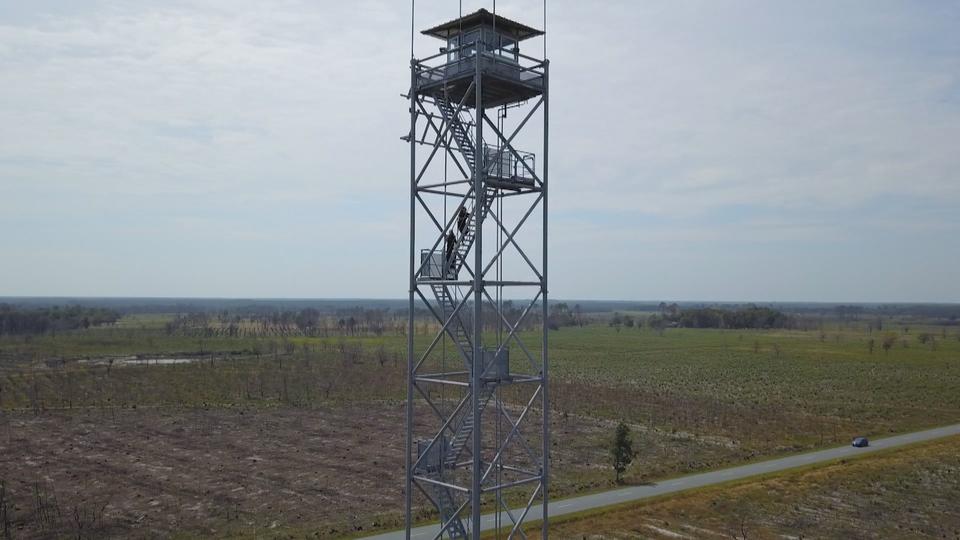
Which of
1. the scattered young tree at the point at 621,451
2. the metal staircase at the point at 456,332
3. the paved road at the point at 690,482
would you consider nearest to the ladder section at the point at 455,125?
the metal staircase at the point at 456,332

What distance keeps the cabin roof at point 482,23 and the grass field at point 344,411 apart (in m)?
22.7

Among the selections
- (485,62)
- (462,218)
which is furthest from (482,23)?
(462,218)

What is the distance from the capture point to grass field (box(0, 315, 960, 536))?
41.1m

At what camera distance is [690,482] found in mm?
44875

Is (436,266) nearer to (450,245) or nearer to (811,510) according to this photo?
(450,245)

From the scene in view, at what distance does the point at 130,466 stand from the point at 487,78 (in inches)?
1515

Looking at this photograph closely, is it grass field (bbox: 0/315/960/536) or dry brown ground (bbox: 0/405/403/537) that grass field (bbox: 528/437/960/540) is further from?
dry brown ground (bbox: 0/405/403/537)

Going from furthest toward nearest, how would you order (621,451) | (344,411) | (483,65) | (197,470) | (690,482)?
(344,411) < (197,470) < (690,482) < (621,451) < (483,65)

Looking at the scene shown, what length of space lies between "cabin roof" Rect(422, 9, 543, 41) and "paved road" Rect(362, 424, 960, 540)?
1991cm

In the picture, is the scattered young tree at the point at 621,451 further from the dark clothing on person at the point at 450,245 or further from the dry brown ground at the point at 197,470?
the dark clothing on person at the point at 450,245

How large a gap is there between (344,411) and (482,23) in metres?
53.4

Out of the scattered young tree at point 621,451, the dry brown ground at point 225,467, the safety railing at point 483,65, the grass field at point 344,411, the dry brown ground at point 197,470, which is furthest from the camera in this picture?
the scattered young tree at point 621,451

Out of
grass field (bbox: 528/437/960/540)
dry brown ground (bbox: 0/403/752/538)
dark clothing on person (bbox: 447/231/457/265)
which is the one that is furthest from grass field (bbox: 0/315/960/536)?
dark clothing on person (bbox: 447/231/457/265)

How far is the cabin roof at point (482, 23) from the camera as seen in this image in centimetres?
2194
